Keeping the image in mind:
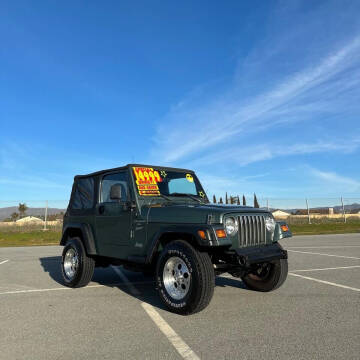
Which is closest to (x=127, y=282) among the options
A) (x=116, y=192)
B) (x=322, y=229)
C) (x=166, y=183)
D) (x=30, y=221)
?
(x=166, y=183)

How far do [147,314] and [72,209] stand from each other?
325 cm

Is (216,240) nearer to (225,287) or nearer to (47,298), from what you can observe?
(225,287)

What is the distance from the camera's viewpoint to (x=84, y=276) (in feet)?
19.0

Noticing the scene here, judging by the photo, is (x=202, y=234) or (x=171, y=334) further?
(x=202, y=234)

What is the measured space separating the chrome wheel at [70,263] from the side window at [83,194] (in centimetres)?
86

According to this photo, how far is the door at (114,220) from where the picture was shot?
526 cm

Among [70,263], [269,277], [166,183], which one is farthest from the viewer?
[70,263]

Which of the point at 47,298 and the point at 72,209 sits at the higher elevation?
the point at 72,209

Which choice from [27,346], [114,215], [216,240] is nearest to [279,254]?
[216,240]

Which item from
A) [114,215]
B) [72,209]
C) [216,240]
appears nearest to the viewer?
[216,240]

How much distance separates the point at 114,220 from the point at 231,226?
2080 mm

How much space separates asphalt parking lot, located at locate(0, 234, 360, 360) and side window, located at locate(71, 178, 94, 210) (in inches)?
58.6

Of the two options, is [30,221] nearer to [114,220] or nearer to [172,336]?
[114,220]

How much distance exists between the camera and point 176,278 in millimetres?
4414
